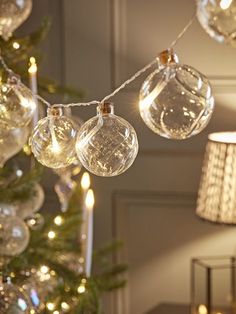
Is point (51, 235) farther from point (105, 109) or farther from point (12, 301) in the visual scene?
point (105, 109)

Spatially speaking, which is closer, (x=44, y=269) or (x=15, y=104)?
(x=15, y=104)

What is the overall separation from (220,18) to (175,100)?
111 mm

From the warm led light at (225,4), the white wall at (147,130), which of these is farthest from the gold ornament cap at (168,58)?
the white wall at (147,130)

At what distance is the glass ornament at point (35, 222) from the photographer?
1806 mm

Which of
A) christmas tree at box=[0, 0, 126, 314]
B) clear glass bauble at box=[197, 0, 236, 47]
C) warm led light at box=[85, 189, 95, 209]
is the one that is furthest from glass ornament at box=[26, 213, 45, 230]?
clear glass bauble at box=[197, 0, 236, 47]

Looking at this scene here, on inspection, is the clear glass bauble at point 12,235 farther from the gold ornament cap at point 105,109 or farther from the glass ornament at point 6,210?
the gold ornament cap at point 105,109

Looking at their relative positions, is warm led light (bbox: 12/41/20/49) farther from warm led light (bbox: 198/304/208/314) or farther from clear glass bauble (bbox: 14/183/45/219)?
warm led light (bbox: 198/304/208/314)

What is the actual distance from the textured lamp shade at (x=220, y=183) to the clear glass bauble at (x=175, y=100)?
2.83ft

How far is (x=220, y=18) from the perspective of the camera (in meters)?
0.97

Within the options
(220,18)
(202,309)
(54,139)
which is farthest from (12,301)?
(202,309)

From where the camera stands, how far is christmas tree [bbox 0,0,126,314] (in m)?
1.49

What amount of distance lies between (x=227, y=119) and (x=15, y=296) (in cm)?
101

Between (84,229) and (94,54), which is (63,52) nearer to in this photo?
(94,54)

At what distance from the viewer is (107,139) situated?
103 cm
